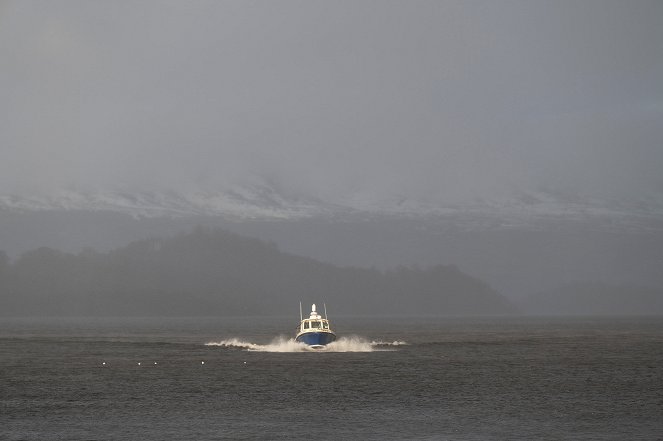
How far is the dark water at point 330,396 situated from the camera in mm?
61781

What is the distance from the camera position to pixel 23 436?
192 ft

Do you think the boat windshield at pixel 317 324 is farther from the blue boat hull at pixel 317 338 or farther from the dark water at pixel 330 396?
the dark water at pixel 330 396

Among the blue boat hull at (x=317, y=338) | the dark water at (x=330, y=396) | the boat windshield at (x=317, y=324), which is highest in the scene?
the boat windshield at (x=317, y=324)

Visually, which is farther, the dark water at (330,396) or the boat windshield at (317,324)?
the boat windshield at (317,324)

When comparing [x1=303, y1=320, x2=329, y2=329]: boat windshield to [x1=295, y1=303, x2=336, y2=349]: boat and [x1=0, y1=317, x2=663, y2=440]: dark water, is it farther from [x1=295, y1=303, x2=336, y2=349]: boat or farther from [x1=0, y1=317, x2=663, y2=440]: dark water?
[x1=0, y1=317, x2=663, y2=440]: dark water

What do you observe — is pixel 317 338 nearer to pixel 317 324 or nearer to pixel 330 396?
pixel 317 324

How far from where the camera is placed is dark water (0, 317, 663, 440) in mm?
61781

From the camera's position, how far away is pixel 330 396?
81688 mm

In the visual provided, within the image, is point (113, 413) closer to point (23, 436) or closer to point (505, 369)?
point (23, 436)

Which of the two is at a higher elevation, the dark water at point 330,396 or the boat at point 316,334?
the boat at point 316,334

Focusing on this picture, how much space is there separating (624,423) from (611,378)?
37.7 metres

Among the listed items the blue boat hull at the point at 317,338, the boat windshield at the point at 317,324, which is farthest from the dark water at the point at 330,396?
the boat windshield at the point at 317,324

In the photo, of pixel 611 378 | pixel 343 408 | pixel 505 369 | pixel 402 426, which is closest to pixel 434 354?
pixel 505 369

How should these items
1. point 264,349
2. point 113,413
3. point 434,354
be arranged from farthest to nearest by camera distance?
point 264,349, point 434,354, point 113,413
